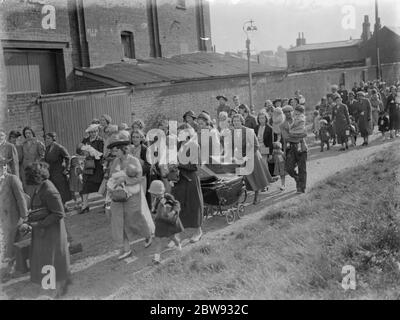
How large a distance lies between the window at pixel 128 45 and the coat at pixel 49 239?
16.1 metres

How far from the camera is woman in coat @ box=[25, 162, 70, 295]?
238 inches

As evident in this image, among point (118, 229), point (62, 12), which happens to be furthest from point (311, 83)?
point (118, 229)

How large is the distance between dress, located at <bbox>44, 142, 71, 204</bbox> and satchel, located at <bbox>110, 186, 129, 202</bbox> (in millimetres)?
2723

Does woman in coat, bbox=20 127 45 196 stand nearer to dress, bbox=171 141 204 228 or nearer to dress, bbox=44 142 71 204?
dress, bbox=44 142 71 204

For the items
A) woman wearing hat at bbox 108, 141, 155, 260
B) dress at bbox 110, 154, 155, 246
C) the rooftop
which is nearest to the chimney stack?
the rooftop

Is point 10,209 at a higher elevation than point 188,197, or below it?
higher

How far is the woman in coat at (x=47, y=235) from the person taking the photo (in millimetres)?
6055

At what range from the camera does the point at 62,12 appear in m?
17.4

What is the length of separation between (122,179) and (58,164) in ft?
9.25

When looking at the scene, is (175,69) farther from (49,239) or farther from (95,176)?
(49,239)

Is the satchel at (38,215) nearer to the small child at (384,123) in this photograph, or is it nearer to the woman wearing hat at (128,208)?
the woman wearing hat at (128,208)

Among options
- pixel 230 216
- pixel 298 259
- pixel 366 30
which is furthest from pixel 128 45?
pixel 366 30

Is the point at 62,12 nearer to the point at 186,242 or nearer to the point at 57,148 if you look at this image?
the point at 57,148

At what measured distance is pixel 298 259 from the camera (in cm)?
664
